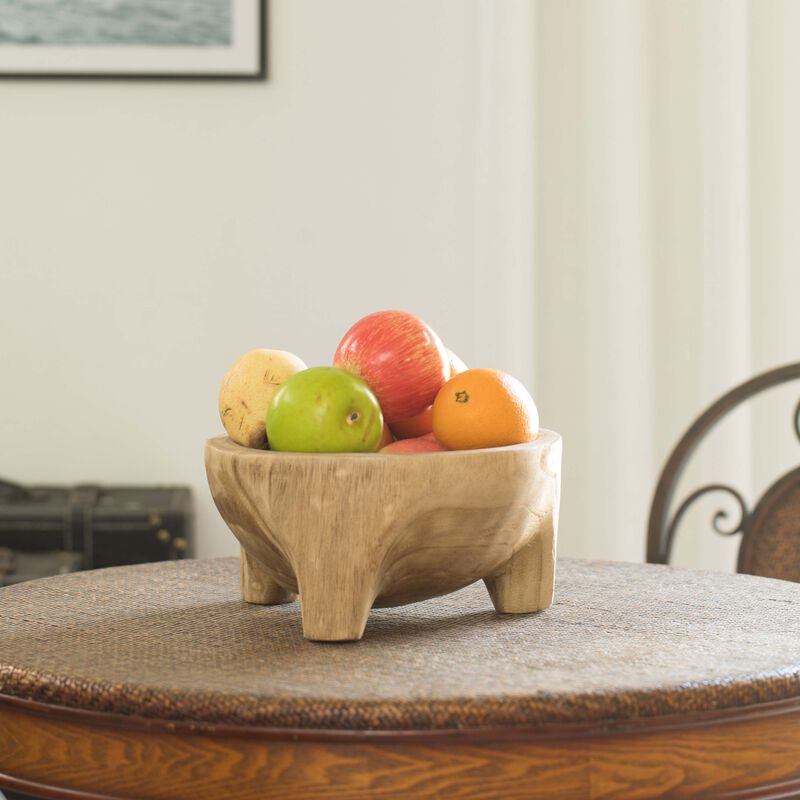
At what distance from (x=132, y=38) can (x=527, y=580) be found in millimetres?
1920

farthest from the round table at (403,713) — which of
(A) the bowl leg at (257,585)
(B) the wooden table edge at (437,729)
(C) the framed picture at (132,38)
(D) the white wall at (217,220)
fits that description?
(C) the framed picture at (132,38)

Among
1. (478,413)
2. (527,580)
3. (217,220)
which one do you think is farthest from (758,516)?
(217,220)

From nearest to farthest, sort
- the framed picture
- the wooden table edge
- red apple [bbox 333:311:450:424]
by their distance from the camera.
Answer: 1. the wooden table edge
2. red apple [bbox 333:311:450:424]
3. the framed picture

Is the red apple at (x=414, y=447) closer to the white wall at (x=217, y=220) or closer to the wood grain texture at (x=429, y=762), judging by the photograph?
the wood grain texture at (x=429, y=762)

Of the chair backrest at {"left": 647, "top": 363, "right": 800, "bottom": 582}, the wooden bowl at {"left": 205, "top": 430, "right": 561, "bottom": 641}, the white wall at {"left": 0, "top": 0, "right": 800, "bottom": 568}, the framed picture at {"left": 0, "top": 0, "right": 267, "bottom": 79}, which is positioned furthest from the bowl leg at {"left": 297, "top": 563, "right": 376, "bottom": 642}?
the framed picture at {"left": 0, "top": 0, "right": 267, "bottom": 79}

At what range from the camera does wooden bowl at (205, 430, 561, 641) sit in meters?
0.89

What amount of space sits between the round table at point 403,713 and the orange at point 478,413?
16 cm

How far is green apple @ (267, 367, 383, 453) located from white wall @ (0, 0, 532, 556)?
165cm

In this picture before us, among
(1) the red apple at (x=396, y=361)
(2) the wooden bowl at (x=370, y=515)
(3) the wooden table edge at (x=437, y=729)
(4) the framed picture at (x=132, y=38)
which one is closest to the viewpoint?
(3) the wooden table edge at (x=437, y=729)

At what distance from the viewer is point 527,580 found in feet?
3.35

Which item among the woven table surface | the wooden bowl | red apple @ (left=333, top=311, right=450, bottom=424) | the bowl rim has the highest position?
red apple @ (left=333, top=311, right=450, bottom=424)

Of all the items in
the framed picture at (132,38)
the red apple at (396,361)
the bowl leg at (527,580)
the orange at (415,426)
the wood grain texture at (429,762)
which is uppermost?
the framed picture at (132,38)

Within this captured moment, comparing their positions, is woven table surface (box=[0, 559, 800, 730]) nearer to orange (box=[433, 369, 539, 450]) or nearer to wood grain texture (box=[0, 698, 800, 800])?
wood grain texture (box=[0, 698, 800, 800])

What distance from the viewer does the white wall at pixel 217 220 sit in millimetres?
2547
